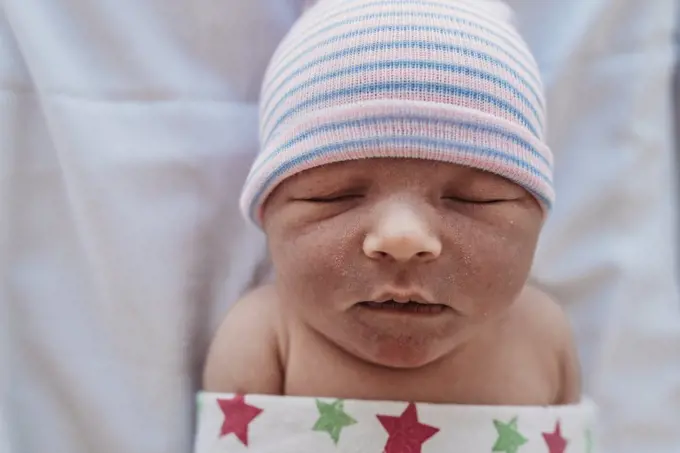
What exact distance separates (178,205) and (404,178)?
38cm

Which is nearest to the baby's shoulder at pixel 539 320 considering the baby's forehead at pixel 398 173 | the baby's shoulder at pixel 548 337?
the baby's shoulder at pixel 548 337

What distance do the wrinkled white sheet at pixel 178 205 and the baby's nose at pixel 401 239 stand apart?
1.19 ft

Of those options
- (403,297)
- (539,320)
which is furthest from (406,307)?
(539,320)

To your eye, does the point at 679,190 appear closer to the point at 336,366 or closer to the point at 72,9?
the point at 336,366

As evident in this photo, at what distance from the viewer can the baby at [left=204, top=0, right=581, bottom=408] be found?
2.48ft

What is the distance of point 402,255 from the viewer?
72 cm

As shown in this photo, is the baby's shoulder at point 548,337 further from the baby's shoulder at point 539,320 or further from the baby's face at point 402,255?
the baby's face at point 402,255

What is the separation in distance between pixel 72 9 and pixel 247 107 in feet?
0.87

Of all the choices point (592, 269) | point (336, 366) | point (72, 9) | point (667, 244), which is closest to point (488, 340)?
point (336, 366)

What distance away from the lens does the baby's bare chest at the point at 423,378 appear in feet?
2.80

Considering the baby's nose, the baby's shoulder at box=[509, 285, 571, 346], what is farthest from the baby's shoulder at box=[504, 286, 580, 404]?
the baby's nose

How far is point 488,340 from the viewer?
90 cm

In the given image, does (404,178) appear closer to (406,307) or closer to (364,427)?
(406,307)

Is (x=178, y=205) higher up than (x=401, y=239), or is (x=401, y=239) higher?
(x=178, y=205)
